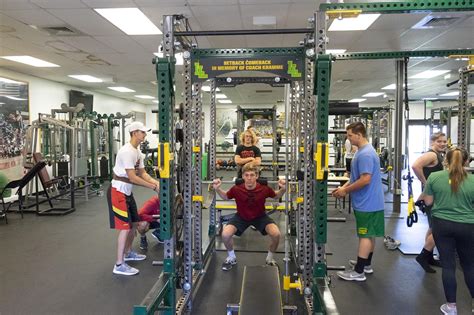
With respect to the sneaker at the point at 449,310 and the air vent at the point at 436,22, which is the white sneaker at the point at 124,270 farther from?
the air vent at the point at 436,22

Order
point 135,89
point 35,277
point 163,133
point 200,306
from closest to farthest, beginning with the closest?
point 163,133 < point 200,306 < point 35,277 < point 135,89

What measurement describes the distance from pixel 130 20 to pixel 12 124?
471 centimetres

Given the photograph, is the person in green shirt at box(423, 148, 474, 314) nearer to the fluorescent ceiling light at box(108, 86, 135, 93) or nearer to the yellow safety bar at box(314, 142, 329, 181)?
the yellow safety bar at box(314, 142, 329, 181)

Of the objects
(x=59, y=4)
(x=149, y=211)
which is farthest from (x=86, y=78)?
(x=149, y=211)

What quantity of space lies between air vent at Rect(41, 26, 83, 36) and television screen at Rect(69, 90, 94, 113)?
549 centimetres

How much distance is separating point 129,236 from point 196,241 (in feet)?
2.76

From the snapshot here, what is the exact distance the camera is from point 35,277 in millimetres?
3594

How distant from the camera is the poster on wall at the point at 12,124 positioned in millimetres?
7332

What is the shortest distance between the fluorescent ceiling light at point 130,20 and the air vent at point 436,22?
12.3ft

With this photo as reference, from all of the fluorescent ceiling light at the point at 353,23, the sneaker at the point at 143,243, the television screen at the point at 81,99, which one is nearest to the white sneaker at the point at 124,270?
the sneaker at the point at 143,243

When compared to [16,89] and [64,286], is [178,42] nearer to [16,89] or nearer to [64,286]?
[64,286]

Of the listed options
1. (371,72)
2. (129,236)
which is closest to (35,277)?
(129,236)

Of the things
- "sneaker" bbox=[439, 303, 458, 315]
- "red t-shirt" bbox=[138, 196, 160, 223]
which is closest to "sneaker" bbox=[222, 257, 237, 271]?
"red t-shirt" bbox=[138, 196, 160, 223]

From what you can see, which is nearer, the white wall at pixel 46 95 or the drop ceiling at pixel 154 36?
the drop ceiling at pixel 154 36
